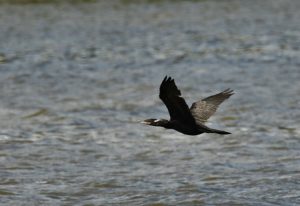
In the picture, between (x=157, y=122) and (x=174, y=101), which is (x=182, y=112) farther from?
(x=157, y=122)

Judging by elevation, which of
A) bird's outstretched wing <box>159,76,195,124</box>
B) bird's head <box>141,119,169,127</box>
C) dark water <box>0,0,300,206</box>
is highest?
bird's outstretched wing <box>159,76,195,124</box>

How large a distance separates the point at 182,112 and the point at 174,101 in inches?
13.2

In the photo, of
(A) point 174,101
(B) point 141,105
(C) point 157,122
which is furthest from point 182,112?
(B) point 141,105

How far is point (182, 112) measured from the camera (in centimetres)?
1027

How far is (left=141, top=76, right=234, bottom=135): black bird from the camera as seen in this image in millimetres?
9727

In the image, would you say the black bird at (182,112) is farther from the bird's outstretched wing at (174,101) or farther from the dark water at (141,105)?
the dark water at (141,105)

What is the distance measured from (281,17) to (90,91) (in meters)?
12.4

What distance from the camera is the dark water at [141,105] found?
42.2ft

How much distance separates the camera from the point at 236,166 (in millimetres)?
13891

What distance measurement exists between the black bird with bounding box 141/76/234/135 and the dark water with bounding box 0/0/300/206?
1.36 meters

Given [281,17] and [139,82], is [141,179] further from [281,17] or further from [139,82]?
[281,17]

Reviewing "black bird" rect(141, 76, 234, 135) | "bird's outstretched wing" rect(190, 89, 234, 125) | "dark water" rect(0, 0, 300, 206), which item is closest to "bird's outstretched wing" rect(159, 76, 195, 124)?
"black bird" rect(141, 76, 234, 135)

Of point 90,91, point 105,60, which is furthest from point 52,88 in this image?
point 105,60

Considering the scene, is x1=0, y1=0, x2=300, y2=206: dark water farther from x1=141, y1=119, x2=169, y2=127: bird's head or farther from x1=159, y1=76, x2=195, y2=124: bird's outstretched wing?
x1=159, y1=76, x2=195, y2=124: bird's outstretched wing
